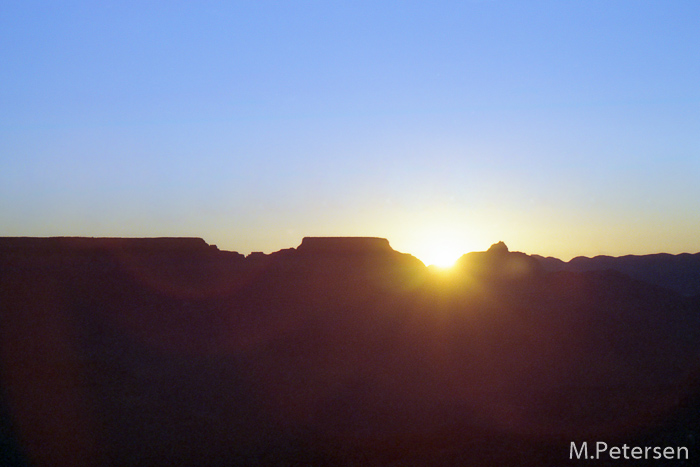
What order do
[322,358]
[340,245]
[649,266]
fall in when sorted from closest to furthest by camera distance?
1. [322,358]
2. [340,245]
3. [649,266]

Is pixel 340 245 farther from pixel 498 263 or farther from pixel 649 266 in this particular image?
pixel 649 266

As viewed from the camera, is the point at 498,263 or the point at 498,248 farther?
the point at 498,248

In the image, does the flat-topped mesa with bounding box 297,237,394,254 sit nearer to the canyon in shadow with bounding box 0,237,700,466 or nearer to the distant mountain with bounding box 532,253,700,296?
the canyon in shadow with bounding box 0,237,700,466

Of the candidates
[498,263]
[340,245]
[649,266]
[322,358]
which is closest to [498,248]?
[498,263]

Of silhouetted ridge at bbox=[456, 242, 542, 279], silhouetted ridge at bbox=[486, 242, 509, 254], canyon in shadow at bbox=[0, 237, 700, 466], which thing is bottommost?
canyon in shadow at bbox=[0, 237, 700, 466]

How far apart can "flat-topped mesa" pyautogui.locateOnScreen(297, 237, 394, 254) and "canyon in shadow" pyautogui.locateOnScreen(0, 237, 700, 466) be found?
12cm

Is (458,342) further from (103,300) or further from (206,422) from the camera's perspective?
(103,300)

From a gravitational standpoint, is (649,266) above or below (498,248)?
above

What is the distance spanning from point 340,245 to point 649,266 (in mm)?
62484

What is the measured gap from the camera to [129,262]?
3114cm

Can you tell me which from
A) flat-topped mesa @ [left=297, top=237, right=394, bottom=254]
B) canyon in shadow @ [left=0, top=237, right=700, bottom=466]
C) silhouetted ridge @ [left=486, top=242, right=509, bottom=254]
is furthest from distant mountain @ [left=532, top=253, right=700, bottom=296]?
flat-topped mesa @ [left=297, top=237, right=394, bottom=254]

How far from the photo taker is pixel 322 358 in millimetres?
28234

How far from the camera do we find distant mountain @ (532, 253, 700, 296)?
75.2 meters

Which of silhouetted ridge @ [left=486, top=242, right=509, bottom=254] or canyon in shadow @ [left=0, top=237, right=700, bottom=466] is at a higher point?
silhouetted ridge @ [left=486, top=242, right=509, bottom=254]
